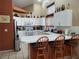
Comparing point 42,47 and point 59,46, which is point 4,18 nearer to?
point 42,47

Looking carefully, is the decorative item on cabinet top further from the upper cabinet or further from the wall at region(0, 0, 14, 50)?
the upper cabinet

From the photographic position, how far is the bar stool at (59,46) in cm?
423

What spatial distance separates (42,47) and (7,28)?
2.86 m

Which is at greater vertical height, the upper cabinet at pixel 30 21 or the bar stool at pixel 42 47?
the upper cabinet at pixel 30 21

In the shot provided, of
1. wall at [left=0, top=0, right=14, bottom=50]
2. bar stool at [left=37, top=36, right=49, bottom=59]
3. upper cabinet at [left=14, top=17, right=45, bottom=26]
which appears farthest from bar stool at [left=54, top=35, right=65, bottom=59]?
upper cabinet at [left=14, top=17, right=45, bottom=26]

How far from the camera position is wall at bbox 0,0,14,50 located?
238 inches

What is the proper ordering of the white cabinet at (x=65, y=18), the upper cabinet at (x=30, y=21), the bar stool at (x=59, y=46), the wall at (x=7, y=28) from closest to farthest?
the bar stool at (x=59, y=46), the white cabinet at (x=65, y=18), the wall at (x=7, y=28), the upper cabinet at (x=30, y=21)

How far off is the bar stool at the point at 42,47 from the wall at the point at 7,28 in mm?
2523

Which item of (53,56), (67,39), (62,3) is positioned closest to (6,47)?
(53,56)

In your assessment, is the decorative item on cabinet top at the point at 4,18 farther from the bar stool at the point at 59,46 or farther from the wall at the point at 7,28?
the bar stool at the point at 59,46

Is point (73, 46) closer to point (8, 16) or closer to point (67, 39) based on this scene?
point (67, 39)

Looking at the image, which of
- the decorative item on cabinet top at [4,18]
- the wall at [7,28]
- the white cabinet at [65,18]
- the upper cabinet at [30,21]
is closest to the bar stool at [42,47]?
the white cabinet at [65,18]

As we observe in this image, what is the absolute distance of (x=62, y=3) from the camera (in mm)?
6883

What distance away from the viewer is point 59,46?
166 inches
